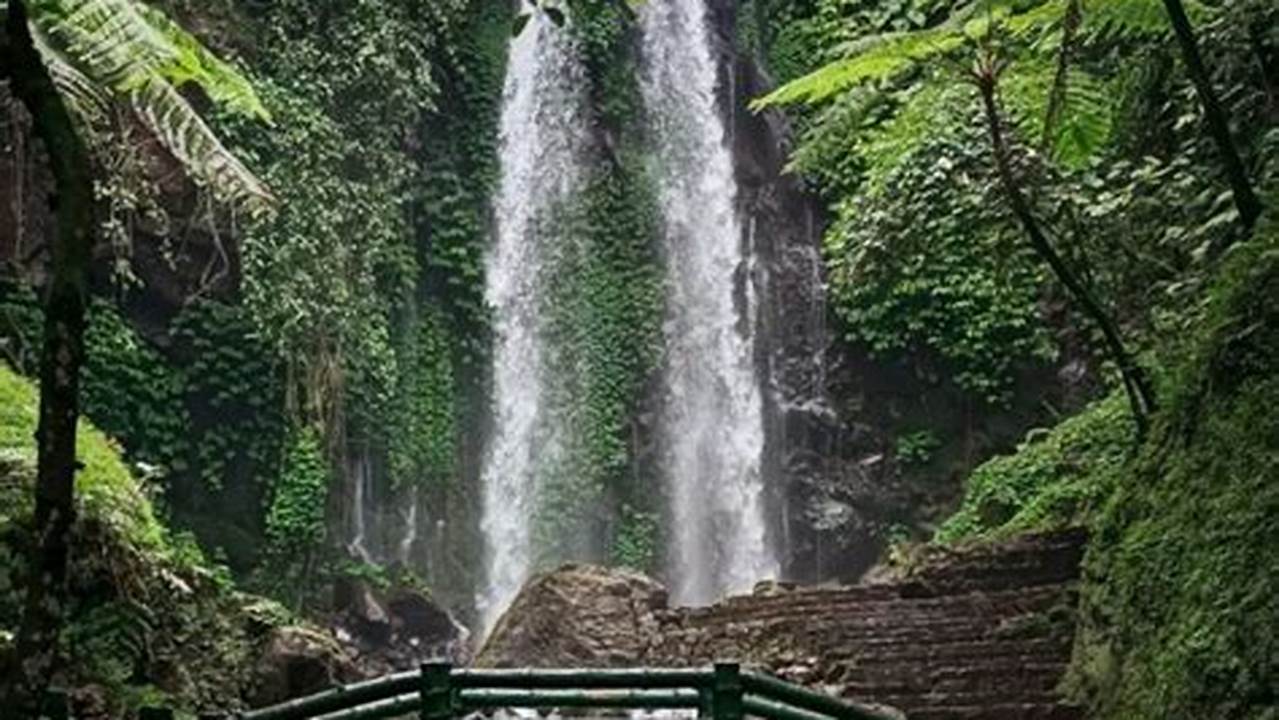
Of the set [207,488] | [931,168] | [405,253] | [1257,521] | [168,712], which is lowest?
[168,712]

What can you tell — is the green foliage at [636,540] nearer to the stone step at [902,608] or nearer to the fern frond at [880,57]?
the stone step at [902,608]

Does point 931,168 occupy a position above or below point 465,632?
above

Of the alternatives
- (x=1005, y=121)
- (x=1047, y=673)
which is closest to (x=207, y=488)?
(x=1005, y=121)

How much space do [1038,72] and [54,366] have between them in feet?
17.7

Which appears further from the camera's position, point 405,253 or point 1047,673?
point 405,253

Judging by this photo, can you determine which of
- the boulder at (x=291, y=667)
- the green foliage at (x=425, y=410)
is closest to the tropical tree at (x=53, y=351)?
the boulder at (x=291, y=667)

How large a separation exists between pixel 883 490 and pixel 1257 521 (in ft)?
40.8

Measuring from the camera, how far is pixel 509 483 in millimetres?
18391

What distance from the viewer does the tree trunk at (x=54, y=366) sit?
3490 mm

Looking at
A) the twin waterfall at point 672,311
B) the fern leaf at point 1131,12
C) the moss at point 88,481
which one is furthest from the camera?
the twin waterfall at point 672,311

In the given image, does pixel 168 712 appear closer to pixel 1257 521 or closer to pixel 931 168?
pixel 1257 521

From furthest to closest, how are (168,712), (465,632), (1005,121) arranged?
(465,632) < (1005,121) < (168,712)

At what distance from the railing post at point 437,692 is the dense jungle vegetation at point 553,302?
1.00 metres

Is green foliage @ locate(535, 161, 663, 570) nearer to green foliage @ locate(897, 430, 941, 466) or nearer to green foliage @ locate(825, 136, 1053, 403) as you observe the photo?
green foliage @ locate(825, 136, 1053, 403)
